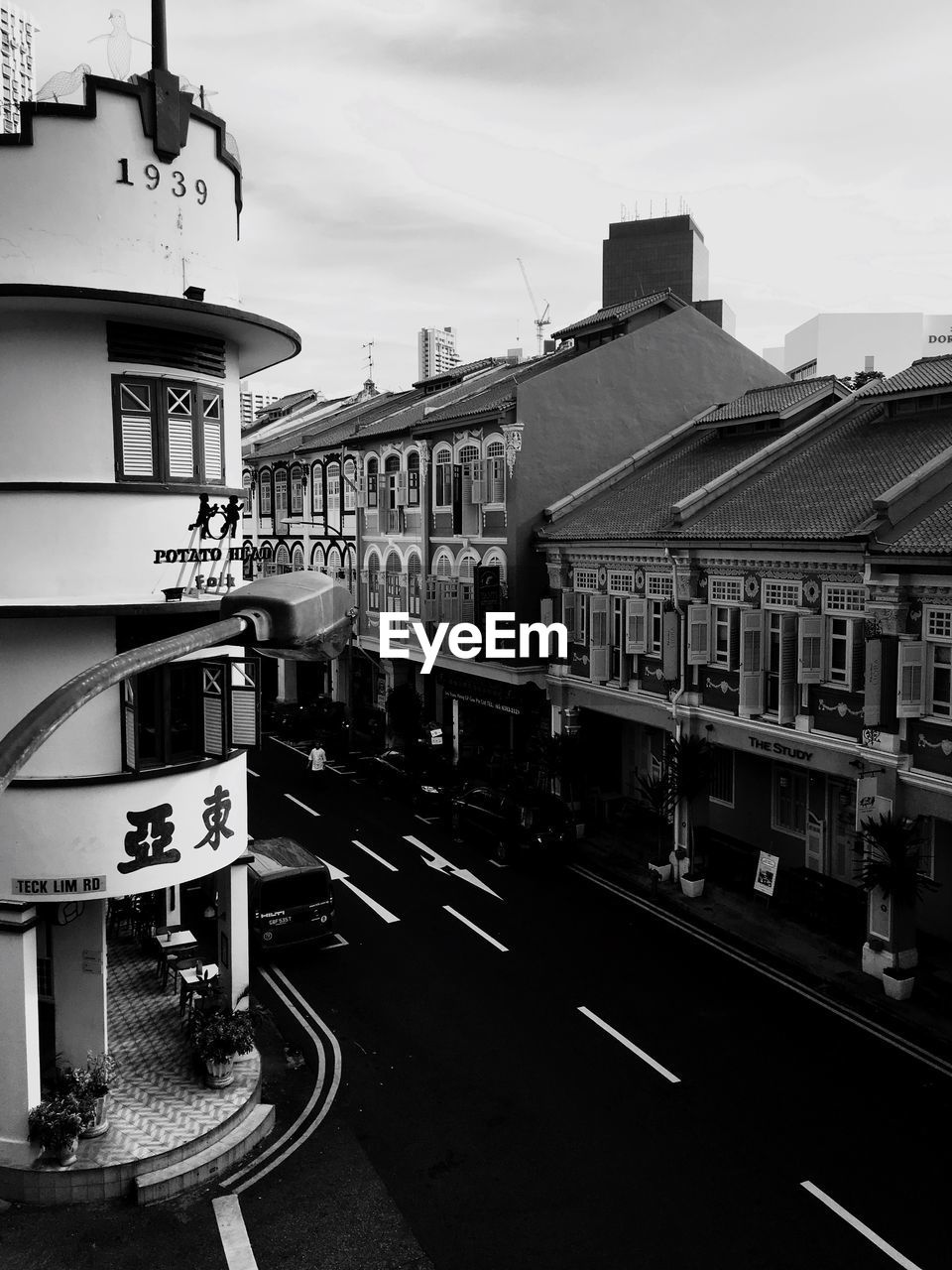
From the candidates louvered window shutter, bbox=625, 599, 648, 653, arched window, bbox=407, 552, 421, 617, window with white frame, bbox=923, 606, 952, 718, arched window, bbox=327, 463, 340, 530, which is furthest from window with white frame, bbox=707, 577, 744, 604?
arched window, bbox=327, 463, 340, 530

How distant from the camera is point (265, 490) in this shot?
165ft

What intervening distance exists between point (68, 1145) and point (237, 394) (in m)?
10.4

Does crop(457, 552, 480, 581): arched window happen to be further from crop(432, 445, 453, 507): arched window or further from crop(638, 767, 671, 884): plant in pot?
crop(638, 767, 671, 884): plant in pot

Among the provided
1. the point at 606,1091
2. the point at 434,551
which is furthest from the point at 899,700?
the point at 434,551

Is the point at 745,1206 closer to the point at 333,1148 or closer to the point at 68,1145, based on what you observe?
the point at 333,1148

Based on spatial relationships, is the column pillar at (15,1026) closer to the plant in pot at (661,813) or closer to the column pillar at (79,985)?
the column pillar at (79,985)

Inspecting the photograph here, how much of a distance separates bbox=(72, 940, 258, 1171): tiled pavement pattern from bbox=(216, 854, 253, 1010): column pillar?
112 cm

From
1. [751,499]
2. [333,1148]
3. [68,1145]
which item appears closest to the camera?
[68,1145]

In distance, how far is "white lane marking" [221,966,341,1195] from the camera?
527 inches

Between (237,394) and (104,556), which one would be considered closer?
(104,556)

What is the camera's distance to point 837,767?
20906 mm

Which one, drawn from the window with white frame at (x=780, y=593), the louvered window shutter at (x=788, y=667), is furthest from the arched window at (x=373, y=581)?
the louvered window shutter at (x=788, y=667)

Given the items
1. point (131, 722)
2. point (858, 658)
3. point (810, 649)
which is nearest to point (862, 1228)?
point (858, 658)

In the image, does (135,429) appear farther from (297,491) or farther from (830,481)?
(297,491)
